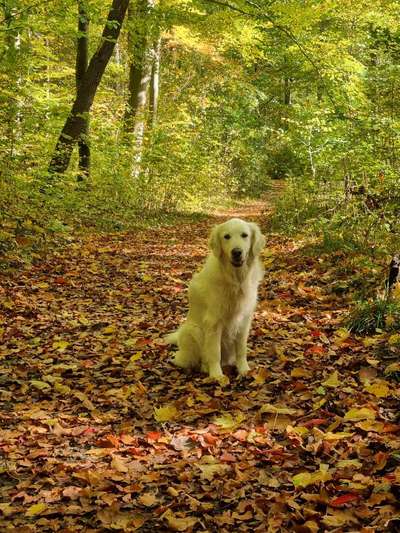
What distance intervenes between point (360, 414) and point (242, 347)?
1.47 m

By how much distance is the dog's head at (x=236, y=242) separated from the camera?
4676mm

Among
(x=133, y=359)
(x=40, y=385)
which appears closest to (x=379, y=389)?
(x=133, y=359)

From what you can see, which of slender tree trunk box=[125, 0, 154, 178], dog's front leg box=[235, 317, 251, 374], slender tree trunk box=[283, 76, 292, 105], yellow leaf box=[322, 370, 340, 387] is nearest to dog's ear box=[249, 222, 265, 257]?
dog's front leg box=[235, 317, 251, 374]

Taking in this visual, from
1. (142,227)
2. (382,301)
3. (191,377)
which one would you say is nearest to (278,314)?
(382,301)

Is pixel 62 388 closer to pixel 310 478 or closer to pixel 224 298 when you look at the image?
pixel 224 298

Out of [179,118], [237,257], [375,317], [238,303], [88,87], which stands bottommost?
[375,317]

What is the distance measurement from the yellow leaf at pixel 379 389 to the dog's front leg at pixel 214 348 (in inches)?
50.1

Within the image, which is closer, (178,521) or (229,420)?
(178,521)

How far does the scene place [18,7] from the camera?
10102 millimetres

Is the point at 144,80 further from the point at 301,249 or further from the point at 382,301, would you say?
the point at 382,301

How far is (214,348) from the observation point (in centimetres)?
489

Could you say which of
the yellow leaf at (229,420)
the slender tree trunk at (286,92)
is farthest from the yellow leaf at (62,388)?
the slender tree trunk at (286,92)

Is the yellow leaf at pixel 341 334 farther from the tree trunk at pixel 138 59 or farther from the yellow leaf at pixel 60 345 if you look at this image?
the tree trunk at pixel 138 59

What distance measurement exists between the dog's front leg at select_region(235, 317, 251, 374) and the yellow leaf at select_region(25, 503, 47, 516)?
2329 millimetres
